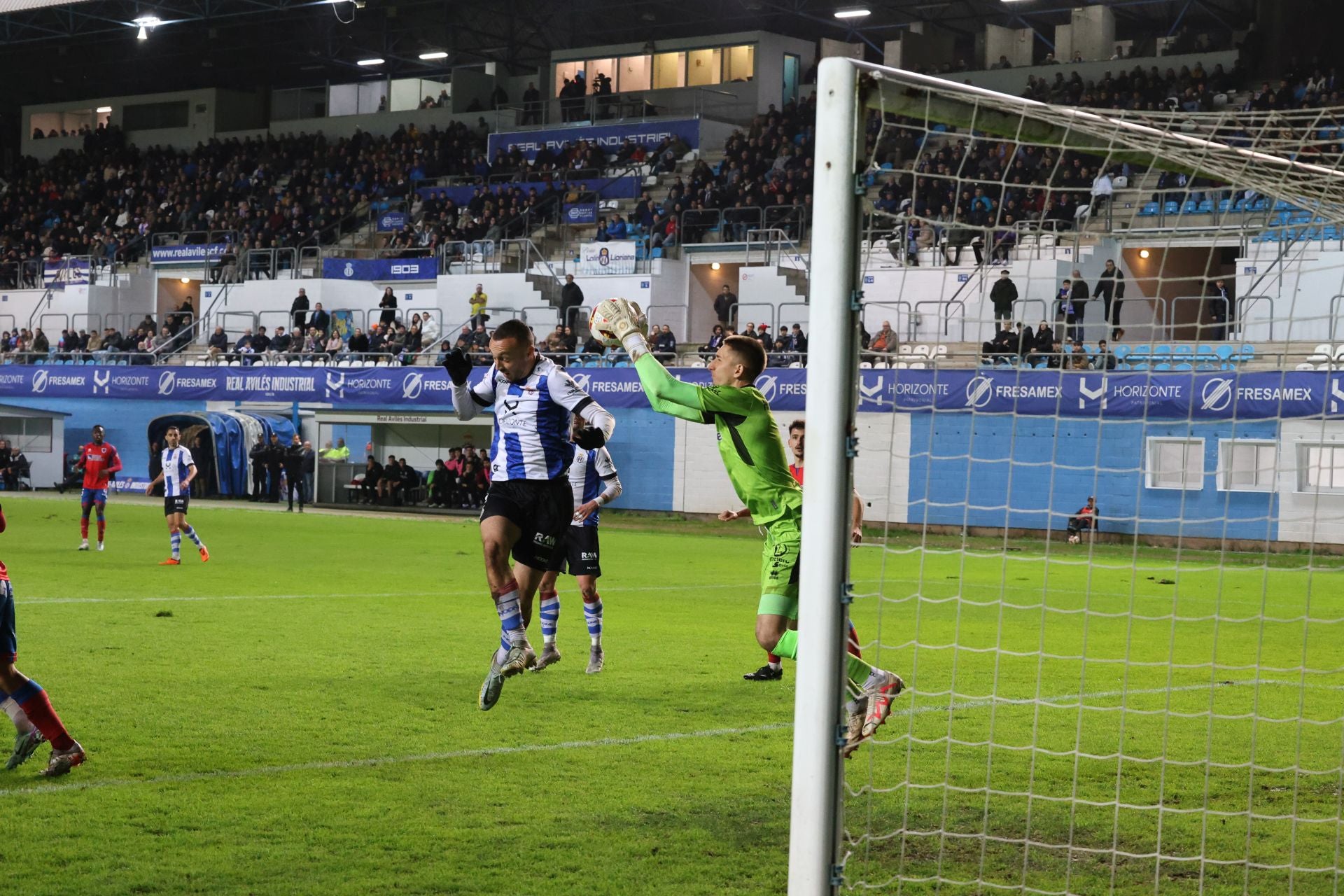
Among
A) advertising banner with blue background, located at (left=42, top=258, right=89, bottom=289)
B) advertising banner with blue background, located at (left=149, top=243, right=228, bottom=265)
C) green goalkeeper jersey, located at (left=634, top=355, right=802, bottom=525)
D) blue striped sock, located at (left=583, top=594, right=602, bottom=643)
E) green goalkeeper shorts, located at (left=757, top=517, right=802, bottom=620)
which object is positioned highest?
advertising banner with blue background, located at (left=149, top=243, right=228, bottom=265)

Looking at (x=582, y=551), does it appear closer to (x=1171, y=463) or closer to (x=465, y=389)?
(x=465, y=389)

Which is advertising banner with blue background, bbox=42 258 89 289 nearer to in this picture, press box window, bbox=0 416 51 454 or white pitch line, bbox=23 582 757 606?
press box window, bbox=0 416 51 454

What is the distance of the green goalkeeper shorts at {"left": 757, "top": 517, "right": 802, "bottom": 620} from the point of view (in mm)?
7539

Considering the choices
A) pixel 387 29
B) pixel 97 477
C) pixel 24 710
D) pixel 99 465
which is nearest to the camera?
pixel 24 710

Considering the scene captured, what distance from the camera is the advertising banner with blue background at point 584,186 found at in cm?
4416

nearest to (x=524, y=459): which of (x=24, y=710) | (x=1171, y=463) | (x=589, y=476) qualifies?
(x=589, y=476)

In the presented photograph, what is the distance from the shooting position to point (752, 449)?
758 centimetres

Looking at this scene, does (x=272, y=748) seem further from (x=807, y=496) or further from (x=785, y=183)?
(x=785, y=183)

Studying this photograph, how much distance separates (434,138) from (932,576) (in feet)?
114

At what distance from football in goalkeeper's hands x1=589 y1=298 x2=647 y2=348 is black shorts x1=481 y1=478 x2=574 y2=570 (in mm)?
2082

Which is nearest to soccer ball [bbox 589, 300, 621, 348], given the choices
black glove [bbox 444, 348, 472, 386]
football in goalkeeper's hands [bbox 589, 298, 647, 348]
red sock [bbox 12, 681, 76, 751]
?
football in goalkeeper's hands [bbox 589, 298, 647, 348]

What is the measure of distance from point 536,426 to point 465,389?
1.68 feet

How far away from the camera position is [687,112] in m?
48.2

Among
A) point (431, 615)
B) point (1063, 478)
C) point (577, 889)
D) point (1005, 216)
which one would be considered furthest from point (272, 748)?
point (1063, 478)
